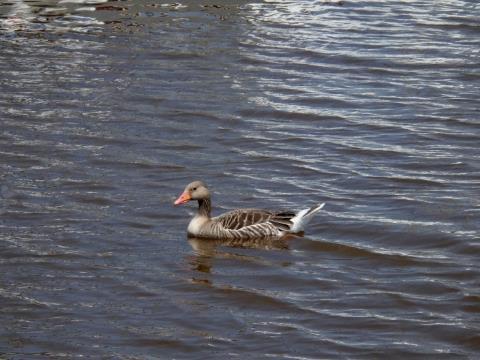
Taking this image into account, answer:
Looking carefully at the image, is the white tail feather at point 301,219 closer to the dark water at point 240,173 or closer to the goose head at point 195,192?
the dark water at point 240,173

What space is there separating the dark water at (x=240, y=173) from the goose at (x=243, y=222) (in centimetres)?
16

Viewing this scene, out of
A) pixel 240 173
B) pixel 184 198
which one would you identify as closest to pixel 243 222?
pixel 184 198

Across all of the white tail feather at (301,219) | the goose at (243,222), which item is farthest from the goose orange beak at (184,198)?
the white tail feather at (301,219)

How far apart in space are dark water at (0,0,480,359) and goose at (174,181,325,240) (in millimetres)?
162

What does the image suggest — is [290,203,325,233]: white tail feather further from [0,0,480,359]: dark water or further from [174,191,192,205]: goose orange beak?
[174,191,192,205]: goose orange beak

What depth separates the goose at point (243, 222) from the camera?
12578mm

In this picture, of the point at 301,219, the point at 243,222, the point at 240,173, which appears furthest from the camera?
the point at 240,173

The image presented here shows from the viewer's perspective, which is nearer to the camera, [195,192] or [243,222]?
[243,222]

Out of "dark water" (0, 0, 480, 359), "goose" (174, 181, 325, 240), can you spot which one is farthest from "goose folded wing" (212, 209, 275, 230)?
"dark water" (0, 0, 480, 359)

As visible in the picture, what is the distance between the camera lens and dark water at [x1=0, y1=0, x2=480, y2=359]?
10258 millimetres

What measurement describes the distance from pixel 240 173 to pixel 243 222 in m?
1.93

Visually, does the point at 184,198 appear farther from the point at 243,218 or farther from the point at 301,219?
the point at 301,219

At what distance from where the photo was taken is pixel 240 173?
14.5 metres

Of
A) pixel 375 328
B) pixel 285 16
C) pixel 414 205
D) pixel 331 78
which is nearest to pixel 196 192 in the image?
pixel 414 205
